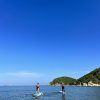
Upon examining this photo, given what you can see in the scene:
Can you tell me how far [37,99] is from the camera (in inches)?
2849

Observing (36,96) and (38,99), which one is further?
(36,96)

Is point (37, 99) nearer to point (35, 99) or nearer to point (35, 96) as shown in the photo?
point (35, 99)

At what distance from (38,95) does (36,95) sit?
25.0 inches

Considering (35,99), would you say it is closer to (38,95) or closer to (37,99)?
(37,99)

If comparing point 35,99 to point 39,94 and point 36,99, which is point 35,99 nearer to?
point 36,99

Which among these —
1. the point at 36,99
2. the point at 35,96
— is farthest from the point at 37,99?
the point at 35,96

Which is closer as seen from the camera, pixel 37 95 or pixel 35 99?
pixel 35 99

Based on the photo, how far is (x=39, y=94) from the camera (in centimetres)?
8006

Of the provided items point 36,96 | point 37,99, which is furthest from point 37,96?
point 37,99

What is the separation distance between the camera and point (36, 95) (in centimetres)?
7969

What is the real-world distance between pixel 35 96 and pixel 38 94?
3.73 ft

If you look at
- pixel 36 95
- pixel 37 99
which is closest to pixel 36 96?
pixel 36 95

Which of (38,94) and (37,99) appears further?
(38,94)

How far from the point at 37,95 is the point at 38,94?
447mm
